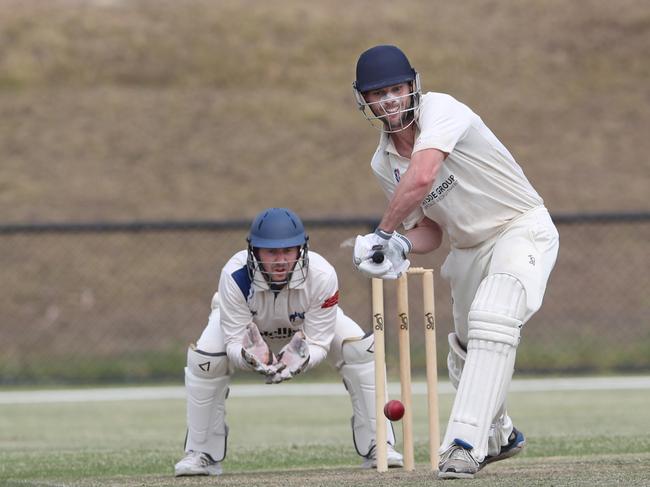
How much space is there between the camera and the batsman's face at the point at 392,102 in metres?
5.19

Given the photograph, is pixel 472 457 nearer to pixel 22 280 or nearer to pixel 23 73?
pixel 22 280

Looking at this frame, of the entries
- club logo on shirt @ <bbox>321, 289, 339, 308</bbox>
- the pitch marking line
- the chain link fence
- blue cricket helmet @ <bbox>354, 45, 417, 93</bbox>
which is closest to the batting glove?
blue cricket helmet @ <bbox>354, 45, 417, 93</bbox>

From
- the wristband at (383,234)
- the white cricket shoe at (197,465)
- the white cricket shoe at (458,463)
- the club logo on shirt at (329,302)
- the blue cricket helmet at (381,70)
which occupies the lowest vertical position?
the white cricket shoe at (197,465)

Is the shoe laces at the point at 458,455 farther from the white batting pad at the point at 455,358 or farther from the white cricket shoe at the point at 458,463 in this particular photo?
the white batting pad at the point at 455,358

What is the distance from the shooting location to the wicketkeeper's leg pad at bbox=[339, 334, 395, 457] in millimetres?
6070

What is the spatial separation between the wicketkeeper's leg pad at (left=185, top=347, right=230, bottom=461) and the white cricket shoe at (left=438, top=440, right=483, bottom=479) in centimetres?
130

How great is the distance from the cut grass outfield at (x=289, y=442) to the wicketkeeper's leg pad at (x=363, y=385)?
0.51ft

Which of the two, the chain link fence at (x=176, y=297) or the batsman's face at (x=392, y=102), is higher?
the batsman's face at (x=392, y=102)

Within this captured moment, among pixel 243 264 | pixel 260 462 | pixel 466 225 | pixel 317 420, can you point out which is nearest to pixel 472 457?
pixel 466 225

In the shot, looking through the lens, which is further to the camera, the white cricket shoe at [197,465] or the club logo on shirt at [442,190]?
the white cricket shoe at [197,465]

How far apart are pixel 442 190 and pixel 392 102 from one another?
41 cm

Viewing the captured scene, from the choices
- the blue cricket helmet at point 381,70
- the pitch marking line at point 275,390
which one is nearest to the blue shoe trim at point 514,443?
the blue cricket helmet at point 381,70

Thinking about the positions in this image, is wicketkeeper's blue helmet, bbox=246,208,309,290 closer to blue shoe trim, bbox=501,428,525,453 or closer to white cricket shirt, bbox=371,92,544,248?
white cricket shirt, bbox=371,92,544,248

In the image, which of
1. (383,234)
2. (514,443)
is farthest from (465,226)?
(514,443)
